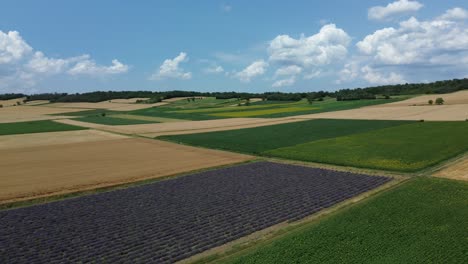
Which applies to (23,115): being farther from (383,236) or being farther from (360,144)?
(383,236)

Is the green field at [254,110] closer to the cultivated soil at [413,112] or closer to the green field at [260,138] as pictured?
the cultivated soil at [413,112]

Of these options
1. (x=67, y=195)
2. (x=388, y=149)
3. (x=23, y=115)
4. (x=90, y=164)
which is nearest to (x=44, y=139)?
(x=90, y=164)

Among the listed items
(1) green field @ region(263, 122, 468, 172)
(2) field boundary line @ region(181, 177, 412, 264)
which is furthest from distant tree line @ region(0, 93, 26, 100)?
(2) field boundary line @ region(181, 177, 412, 264)

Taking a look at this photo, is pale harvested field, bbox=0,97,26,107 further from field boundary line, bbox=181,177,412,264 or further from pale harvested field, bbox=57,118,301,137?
field boundary line, bbox=181,177,412,264

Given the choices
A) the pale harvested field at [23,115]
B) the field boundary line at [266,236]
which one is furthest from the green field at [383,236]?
the pale harvested field at [23,115]

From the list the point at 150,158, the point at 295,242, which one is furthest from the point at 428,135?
the point at 295,242

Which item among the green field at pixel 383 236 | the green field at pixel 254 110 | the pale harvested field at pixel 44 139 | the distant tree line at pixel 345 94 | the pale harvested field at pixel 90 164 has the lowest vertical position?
the green field at pixel 383 236
